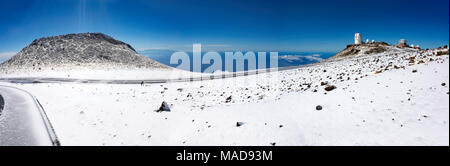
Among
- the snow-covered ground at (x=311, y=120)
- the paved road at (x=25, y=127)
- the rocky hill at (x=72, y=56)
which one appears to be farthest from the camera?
the rocky hill at (x=72, y=56)

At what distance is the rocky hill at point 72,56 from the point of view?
50.5m

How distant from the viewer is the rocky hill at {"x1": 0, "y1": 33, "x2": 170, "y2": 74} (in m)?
50.5

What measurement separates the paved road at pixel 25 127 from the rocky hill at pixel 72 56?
123ft

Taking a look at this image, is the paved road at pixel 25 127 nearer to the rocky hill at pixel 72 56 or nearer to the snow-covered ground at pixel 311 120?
the snow-covered ground at pixel 311 120

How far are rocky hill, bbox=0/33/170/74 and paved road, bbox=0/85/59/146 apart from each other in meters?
37.6

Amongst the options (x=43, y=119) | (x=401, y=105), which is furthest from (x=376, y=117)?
(x=43, y=119)

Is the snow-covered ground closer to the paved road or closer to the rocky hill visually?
the paved road

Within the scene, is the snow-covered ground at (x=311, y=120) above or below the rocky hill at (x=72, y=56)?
below

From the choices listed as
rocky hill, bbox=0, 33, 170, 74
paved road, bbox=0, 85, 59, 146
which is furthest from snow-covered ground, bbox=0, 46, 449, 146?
rocky hill, bbox=0, 33, 170, 74

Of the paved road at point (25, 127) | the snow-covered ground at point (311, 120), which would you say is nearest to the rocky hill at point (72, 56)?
the paved road at point (25, 127)

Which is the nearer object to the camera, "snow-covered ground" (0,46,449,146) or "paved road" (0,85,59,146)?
"snow-covered ground" (0,46,449,146)

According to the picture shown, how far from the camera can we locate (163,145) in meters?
8.91
